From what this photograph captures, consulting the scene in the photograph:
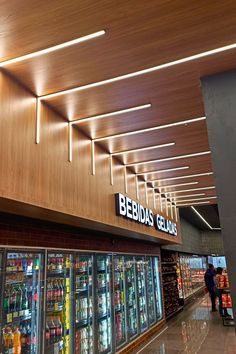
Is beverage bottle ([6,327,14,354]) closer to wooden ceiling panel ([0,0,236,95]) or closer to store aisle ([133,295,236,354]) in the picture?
wooden ceiling panel ([0,0,236,95])

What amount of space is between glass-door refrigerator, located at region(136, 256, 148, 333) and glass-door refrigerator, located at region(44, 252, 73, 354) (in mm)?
3434

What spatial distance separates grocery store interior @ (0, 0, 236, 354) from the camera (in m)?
2.65

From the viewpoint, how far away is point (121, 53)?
117 inches

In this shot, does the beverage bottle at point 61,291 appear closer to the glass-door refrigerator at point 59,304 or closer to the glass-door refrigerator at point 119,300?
the glass-door refrigerator at point 59,304

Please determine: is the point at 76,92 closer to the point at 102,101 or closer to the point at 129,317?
the point at 102,101

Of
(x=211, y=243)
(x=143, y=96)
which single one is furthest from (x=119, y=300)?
(x=211, y=243)

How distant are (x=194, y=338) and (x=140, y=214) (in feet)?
11.6

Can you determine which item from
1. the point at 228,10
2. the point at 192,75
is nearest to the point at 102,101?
the point at 192,75

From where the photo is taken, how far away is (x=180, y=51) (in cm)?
301

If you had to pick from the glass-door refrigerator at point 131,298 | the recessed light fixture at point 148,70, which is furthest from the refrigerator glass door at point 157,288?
the recessed light fixture at point 148,70

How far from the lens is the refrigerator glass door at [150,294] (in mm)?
8531

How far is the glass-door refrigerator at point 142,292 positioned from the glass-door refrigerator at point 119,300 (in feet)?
3.63

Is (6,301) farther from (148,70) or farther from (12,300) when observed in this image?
(148,70)

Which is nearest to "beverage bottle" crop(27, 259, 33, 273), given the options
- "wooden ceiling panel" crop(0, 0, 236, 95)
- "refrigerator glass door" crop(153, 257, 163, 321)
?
"wooden ceiling panel" crop(0, 0, 236, 95)
